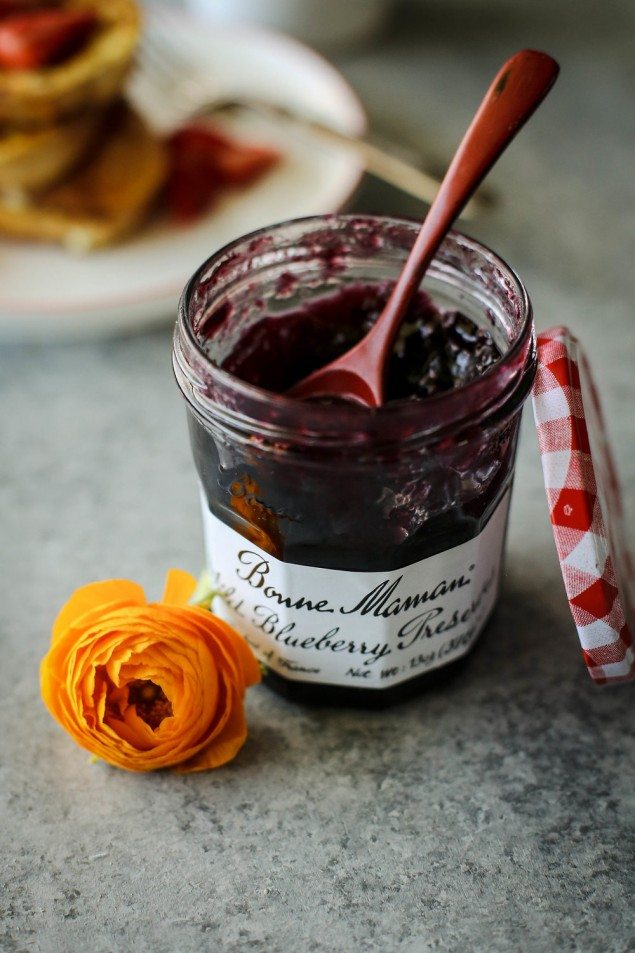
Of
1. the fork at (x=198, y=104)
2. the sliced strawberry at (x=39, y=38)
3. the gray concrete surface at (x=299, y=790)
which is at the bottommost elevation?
the gray concrete surface at (x=299, y=790)

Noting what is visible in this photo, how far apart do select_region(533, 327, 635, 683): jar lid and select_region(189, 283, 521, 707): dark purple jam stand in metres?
0.03

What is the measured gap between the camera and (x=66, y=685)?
0.62 meters

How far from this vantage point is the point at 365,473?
563 mm

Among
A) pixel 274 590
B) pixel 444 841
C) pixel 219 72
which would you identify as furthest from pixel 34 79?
pixel 444 841

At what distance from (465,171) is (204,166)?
0.70 meters

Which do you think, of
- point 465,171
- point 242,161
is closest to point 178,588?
point 465,171

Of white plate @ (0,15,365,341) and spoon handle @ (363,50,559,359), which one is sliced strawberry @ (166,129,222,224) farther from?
spoon handle @ (363,50,559,359)

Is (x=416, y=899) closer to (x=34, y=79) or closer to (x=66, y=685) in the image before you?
(x=66, y=685)

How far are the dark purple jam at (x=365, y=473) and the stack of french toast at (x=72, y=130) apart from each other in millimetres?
519

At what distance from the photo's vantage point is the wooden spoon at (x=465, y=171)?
0.59m

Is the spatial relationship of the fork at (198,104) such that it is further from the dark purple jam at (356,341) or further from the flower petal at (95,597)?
the flower petal at (95,597)

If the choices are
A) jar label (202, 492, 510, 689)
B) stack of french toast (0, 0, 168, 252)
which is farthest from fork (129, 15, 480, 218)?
jar label (202, 492, 510, 689)

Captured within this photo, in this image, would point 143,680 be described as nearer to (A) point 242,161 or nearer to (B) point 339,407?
(B) point 339,407

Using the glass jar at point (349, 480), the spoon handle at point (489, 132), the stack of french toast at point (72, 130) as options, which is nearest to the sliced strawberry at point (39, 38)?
the stack of french toast at point (72, 130)
